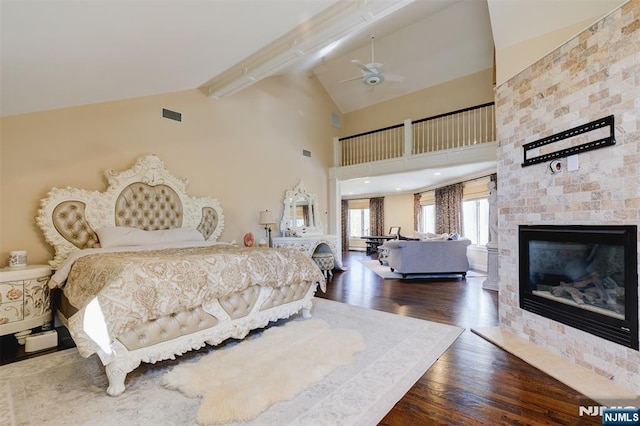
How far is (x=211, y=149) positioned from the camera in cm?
498

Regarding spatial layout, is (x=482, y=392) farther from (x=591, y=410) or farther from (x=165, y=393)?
(x=165, y=393)

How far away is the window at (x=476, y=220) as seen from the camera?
780 cm

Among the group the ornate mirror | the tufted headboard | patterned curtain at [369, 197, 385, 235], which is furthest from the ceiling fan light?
patterned curtain at [369, 197, 385, 235]

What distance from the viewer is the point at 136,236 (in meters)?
3.59

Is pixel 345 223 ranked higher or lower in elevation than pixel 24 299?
higher

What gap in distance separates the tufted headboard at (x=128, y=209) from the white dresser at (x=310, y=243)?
1.30m

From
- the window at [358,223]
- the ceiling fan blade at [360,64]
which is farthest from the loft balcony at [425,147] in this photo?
the window at [358,223]

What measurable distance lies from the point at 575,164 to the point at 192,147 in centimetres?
471

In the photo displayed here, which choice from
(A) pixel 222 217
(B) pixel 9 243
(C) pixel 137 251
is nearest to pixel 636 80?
(C) pixel 137 251

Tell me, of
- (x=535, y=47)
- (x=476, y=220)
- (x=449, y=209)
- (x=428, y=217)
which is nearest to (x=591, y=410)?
(x=535, y=47)

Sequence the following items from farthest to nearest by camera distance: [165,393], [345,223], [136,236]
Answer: [345,223] → [136,236] → [165,393]

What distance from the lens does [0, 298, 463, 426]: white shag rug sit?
170cm

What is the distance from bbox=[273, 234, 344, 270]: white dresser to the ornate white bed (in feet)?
5.26

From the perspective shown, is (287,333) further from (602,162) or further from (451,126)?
(451,126)
